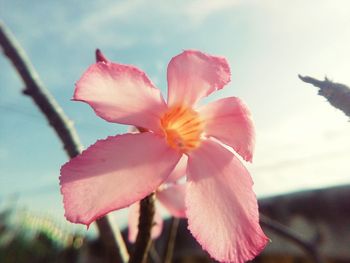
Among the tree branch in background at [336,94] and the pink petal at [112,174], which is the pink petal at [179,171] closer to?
the pink petal at [112,174]

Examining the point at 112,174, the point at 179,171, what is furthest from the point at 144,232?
the point at 179,171

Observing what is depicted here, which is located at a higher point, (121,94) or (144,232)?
(121,94)

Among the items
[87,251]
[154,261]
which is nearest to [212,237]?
[154,261]

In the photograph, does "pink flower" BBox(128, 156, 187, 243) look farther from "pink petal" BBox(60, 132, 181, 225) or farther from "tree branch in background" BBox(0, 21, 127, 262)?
"pink petal" BBox(60, 132, 181, 225)

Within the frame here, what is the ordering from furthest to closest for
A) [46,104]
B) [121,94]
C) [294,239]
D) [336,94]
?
[294,239] → [46,104] → [121,94] → [336,94]

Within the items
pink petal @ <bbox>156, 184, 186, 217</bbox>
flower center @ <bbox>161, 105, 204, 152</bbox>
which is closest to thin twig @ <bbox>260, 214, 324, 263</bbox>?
pink petal @ <bbox>156, 184, 186, 217</bbox>

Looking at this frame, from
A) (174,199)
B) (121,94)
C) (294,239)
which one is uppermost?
(121,94)

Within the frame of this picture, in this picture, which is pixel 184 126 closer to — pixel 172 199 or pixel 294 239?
pixel 172 199

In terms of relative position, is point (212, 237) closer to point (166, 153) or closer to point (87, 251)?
point (166, 153)
